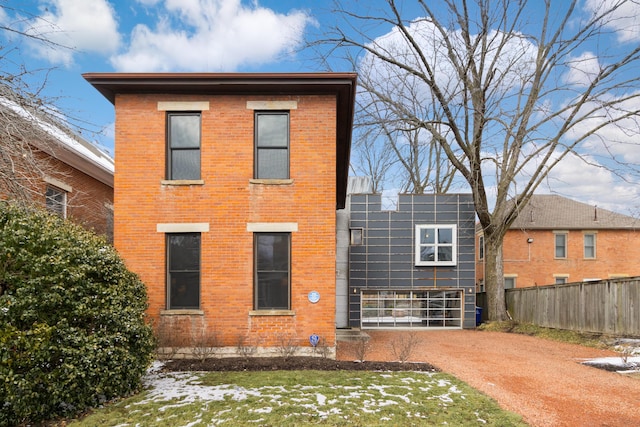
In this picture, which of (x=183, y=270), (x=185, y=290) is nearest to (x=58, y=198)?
(x=183, y=270)

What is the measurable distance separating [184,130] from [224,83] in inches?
60.1

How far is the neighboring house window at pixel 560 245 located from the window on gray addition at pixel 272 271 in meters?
24.7

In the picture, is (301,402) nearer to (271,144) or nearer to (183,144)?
(271,144)

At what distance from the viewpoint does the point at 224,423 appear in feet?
17.6

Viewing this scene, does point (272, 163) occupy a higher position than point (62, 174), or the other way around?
point (272, 163)

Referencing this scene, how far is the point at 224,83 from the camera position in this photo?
9.23 metres

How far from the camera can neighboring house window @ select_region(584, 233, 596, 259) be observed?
2772cm

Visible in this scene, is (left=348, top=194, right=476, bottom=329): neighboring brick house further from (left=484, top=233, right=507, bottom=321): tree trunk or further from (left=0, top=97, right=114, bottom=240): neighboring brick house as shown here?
(left=0, top=97, right=114, bottom=240): neighboring brick house

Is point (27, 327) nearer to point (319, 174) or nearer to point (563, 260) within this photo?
point (319, 174)

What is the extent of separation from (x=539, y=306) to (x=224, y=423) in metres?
15.9

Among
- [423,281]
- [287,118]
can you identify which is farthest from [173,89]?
[423,281]

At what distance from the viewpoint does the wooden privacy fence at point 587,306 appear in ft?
40.5

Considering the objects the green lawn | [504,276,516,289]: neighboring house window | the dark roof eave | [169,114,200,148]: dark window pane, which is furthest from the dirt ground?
[504,276,516,289]: neighboring house window

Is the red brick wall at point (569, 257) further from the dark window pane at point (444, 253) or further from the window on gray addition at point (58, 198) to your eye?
the window on gray addition at point (58, 198)
